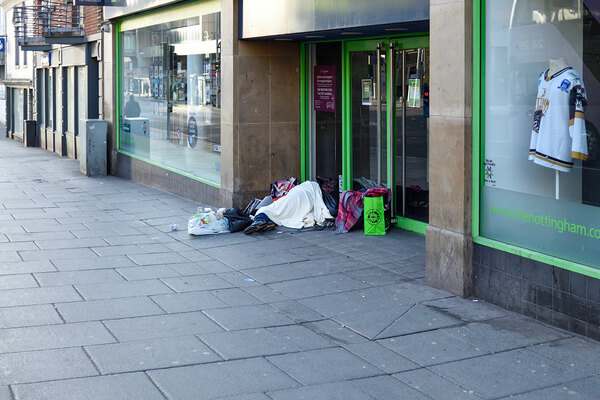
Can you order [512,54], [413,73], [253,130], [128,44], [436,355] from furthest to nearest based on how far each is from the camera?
[128,44] → [253,130] → [413,73] → [512,54] → [436,355]

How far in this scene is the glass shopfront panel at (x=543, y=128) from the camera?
637cm

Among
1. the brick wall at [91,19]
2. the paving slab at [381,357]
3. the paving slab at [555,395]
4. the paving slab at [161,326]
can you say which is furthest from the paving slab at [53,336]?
the brick wall at [91,19]

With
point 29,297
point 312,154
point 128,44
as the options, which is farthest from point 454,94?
point 128,44

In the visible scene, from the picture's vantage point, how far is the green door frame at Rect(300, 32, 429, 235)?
10.4m

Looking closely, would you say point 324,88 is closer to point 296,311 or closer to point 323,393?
point 296,311

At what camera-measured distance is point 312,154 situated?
40.5ft

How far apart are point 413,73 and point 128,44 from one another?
366 inches

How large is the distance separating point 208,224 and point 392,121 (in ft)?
8.97

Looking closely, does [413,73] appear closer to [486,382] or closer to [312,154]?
[312,154]

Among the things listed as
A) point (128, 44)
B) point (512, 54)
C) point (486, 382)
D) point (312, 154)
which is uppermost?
point (128, 44)

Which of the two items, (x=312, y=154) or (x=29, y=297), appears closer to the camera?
(x=29, y=297)

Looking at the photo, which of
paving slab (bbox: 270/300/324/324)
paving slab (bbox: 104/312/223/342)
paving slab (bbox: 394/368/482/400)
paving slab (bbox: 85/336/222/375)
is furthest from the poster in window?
paving slab (bbox: 394/368/482/400)

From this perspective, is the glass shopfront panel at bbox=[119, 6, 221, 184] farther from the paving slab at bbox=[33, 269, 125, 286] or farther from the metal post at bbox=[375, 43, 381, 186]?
the paving slab at bbox=[33, 269, 125, 286]

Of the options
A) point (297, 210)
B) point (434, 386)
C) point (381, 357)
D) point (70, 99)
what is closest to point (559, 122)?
point (381, 357)
